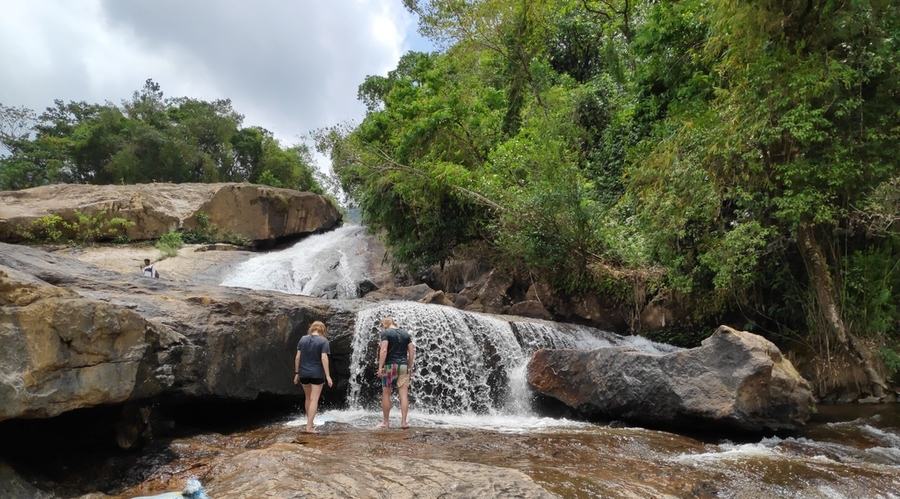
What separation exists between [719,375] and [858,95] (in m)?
6.24

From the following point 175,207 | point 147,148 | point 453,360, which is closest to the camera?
point 453,360

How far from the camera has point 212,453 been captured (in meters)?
6.21

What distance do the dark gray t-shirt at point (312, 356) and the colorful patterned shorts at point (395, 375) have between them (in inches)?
33.3

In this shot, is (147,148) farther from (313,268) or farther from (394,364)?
(394,364)

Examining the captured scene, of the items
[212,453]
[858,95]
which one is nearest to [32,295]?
[212,453]

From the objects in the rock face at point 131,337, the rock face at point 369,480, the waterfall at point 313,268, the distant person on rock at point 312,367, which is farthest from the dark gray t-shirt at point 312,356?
the waterfall at point 313,268

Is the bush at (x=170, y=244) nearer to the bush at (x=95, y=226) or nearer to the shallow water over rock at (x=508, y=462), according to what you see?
the bush at (x=95, y=226)

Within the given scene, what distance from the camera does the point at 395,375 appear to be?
7.84 metres

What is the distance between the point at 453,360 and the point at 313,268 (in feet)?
45.5

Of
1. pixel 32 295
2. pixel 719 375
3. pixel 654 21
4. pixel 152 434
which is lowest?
pixel 152 434

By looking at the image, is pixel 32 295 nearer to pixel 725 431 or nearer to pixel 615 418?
pixel 615 418

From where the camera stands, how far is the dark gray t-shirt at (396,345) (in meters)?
7.83

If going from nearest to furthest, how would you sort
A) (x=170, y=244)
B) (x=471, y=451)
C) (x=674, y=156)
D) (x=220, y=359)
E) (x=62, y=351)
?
(x=62, y=351), (x=471, y=451), (x=220, y=359), (x=674, y=156), (x=170, y=244)

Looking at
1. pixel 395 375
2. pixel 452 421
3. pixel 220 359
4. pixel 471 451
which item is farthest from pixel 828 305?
pixel 220 359
